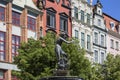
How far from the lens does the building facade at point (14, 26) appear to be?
161ft

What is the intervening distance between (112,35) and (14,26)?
2846 cm

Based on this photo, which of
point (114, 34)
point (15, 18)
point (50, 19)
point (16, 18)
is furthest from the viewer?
point (114, 34)

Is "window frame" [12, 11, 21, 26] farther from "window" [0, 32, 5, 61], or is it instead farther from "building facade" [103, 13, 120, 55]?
"building facade" [103, 13, 120, 55]

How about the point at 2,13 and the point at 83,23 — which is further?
the point at 83,23

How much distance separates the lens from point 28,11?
5409cm

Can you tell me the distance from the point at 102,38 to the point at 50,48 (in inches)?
1318

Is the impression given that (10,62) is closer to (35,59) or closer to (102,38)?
(35,59)

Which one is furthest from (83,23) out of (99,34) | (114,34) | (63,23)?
(114,34)

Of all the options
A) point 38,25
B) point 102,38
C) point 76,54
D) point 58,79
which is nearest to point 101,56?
point 102,38

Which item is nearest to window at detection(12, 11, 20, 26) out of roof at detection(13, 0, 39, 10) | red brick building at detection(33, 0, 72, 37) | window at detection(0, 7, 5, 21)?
roof at detection(13, 0, 39, 10)

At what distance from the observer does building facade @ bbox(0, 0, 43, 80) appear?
49.1m

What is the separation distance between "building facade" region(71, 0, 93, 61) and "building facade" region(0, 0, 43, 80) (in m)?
9.45

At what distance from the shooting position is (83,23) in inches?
2616

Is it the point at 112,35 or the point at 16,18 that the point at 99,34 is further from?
the point at 16,18
